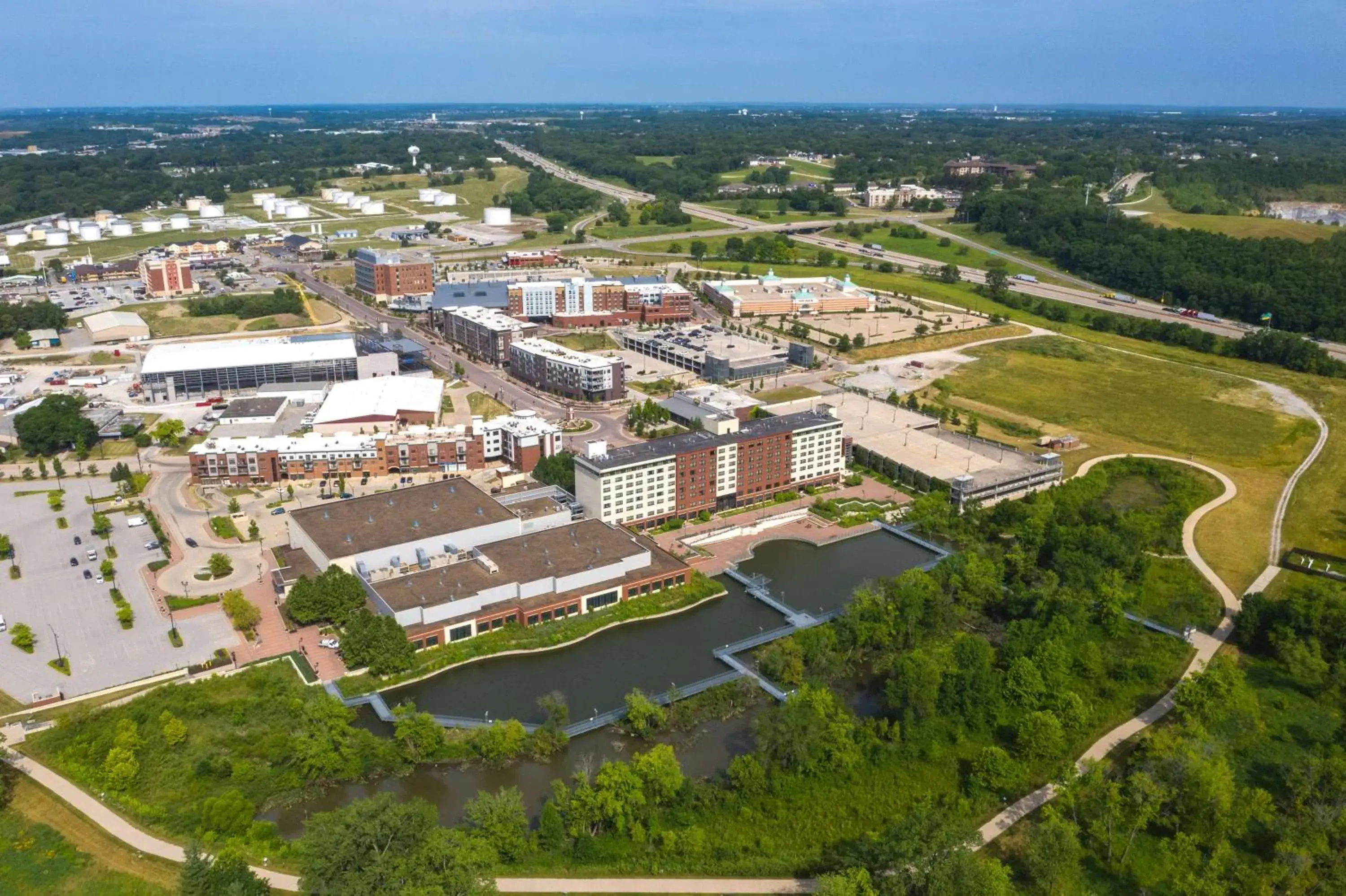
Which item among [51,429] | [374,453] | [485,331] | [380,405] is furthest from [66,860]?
[485,331]

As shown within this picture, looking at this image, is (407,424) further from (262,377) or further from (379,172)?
(379,172)

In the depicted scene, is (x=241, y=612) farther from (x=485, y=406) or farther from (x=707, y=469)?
(x=485, y=406)

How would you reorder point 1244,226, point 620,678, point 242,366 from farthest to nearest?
1. point 1244,226
2. point 242,366
3. point 620,678

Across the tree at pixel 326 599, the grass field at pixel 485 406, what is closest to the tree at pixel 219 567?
the tree at pixel 326 599

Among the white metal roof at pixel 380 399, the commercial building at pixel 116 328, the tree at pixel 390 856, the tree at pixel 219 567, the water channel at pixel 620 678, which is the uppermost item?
the commercial building at pixel 116 328

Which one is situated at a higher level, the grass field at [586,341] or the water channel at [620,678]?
the grass field at [586,341]

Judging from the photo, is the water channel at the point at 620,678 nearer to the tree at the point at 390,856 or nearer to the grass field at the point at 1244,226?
the tree at the point at 390,856

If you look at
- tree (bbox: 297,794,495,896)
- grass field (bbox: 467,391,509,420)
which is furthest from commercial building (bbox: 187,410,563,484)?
tree (bbox: 297,794,495,896)
